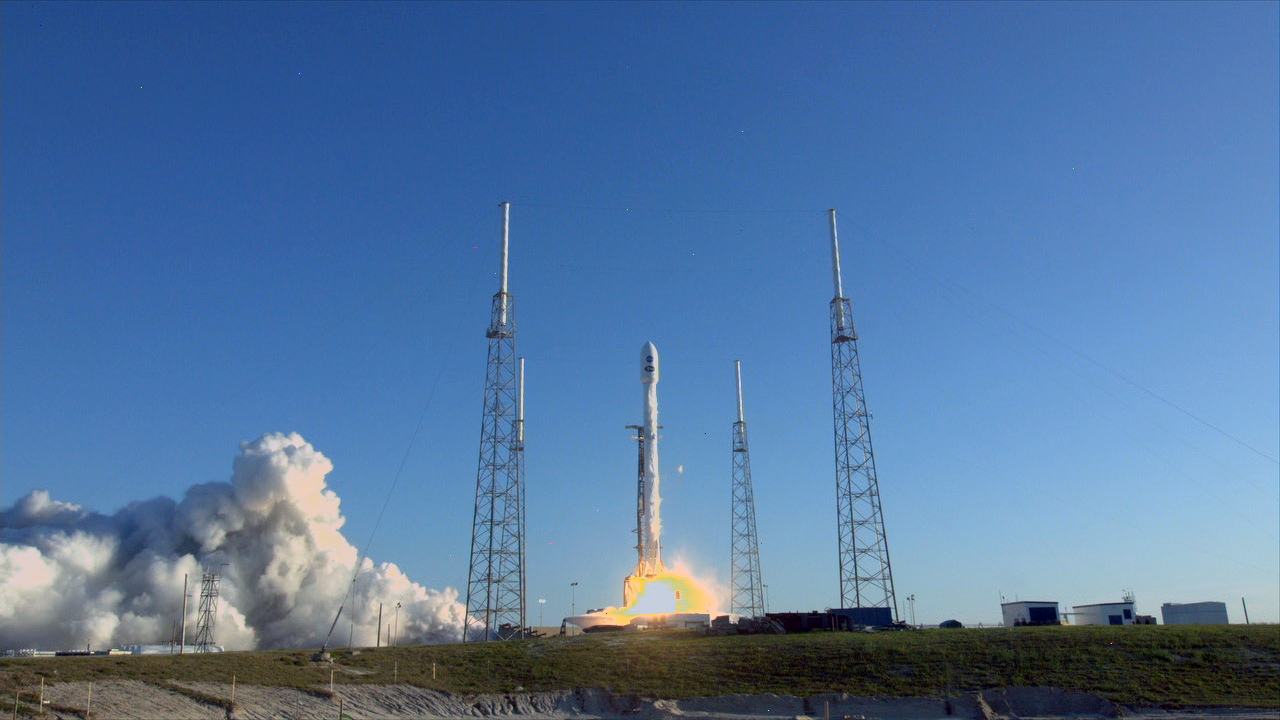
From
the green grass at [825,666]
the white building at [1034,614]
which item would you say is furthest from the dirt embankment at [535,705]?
the white building at [1034,614]

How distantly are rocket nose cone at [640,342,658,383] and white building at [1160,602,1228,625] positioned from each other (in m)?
40.1

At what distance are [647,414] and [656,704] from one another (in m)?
36.2

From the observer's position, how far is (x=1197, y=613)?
7138 cm


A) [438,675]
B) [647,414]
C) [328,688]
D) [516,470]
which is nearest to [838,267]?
[647,414]

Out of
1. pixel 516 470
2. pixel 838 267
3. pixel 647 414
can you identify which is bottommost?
pixel 516 470

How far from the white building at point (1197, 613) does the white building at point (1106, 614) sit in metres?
2.46

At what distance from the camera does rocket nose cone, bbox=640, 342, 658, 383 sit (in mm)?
80812

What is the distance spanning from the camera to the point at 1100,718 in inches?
1666

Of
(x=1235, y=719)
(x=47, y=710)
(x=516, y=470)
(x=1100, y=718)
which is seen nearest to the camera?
(x=47, y=710)

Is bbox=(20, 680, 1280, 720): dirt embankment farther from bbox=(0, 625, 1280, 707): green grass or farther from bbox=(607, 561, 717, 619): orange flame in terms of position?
bbox=(607, 561, 717, 619): orange flame

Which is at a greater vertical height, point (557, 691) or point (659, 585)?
point (659, 585)

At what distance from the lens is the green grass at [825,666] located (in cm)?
4516

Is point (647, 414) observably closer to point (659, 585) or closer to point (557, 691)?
point (659, 585)

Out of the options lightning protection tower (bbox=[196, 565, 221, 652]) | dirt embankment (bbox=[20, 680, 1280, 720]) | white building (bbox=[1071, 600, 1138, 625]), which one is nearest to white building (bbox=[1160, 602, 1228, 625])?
white building (bbox=[1071, 600, 1138, 625])
